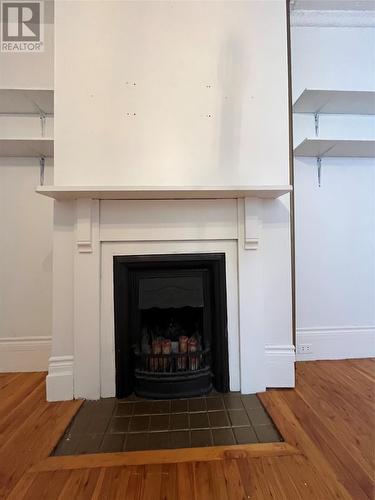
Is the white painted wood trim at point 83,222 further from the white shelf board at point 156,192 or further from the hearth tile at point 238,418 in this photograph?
the hearth tile at point 238,418

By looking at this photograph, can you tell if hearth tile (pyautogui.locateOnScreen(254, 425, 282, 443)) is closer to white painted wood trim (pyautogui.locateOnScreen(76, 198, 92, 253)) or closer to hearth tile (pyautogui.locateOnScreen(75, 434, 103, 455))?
hearth tile (pyautogui.locateOnScreen(75, 434, 103, 455))

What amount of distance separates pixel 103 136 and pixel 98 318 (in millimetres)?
1210

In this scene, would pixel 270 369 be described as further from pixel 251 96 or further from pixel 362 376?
pixel 251 96

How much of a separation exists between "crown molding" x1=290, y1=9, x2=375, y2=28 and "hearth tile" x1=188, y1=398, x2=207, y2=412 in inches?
119

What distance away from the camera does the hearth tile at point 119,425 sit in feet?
4.73

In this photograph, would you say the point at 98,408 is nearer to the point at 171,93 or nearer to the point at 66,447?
the point at 66,447

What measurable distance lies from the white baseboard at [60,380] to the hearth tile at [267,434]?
118 centimetres

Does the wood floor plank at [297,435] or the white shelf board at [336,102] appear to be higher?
the white shelf board at [336,102]

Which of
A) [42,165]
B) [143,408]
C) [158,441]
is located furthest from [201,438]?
[42,165]

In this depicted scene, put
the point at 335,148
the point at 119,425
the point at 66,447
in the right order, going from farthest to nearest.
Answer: the point at 335,148 → the point at 119,425 → the point at 66,447

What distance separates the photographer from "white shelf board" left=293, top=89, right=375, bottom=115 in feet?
6.47

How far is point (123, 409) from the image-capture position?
163cm

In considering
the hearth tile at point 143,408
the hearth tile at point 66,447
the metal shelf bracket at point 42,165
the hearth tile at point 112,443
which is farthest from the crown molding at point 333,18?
the hearth tile at point 66,447

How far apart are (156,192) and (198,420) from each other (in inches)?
53.2
